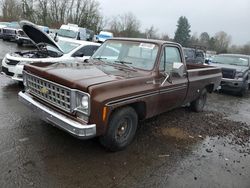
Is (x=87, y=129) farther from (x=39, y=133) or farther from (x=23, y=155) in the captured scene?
(x=39, y=133)

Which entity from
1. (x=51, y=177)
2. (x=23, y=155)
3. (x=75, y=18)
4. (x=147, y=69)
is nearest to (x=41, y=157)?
(x=23, y=155)

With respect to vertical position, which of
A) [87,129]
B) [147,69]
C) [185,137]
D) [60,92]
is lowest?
[185,137]

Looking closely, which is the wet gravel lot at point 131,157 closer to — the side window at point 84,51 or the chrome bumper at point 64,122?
the chrome bumper at point 64,122

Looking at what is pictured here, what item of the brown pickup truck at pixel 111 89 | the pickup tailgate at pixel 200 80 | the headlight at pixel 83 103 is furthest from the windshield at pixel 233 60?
the headlight at pixel 83 103

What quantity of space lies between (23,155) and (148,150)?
216cm

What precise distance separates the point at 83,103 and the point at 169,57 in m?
2.54

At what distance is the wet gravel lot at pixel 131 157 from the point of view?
3.59 meters

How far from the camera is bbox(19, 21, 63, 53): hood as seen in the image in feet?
23.2

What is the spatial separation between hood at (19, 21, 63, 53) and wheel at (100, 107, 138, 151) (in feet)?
14.2

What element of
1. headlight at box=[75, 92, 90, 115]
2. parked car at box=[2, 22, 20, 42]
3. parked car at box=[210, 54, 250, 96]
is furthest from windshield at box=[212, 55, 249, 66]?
parked car at box=[2, 22, 20, 42]

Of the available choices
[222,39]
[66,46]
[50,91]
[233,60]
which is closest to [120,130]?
[50,91]

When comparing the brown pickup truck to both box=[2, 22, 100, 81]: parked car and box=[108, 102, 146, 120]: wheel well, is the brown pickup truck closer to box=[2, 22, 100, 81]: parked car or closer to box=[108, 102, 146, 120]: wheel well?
box=[108, 102, 146, 120]: wheel well

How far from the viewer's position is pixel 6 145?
4.25m

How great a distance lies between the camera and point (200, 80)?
6695mm
